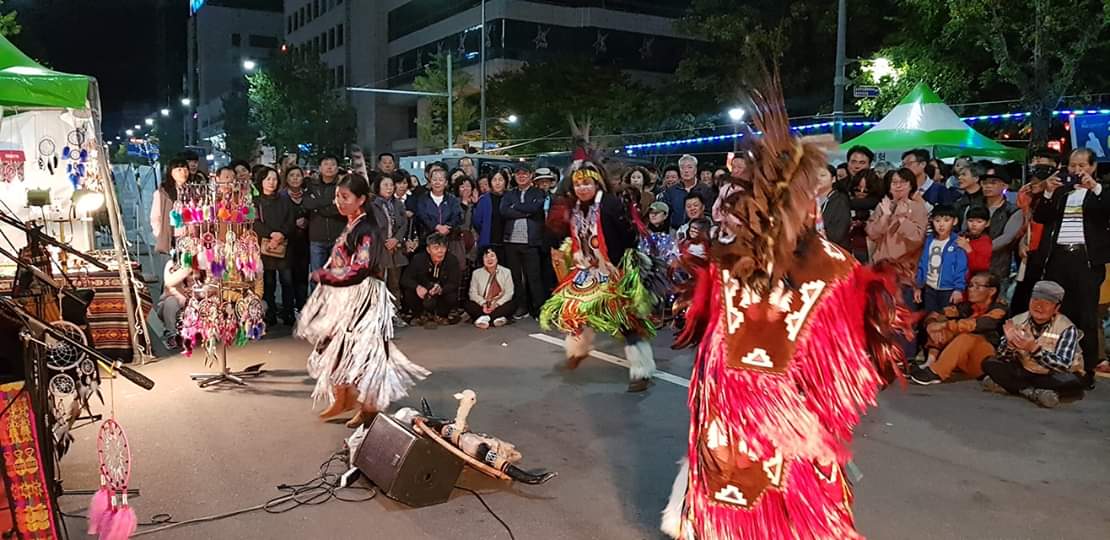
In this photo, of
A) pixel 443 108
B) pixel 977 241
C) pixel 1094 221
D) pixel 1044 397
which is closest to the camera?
pixel 1044 397

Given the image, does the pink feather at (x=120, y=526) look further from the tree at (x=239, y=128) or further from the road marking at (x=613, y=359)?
the tree at (x=239, y=128)

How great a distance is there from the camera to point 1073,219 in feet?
20.9

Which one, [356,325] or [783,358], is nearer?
[783,358]

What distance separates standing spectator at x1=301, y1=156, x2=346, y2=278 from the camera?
Result: 28.4ft

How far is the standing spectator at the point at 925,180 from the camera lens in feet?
25.7

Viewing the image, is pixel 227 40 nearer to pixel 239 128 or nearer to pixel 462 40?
pixel 239 128

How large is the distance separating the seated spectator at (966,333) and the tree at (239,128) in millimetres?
49688

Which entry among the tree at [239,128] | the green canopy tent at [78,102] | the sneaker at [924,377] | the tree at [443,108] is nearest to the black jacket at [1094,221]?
the sneaker at [924,377]

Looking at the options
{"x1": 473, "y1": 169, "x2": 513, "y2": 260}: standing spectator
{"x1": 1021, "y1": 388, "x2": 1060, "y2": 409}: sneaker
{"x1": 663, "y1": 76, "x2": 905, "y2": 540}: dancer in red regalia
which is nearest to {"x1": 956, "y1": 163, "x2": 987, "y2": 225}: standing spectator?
{"x1": 1021, "y1": 388, "x2": 1060, "y2": 409}: sneaker

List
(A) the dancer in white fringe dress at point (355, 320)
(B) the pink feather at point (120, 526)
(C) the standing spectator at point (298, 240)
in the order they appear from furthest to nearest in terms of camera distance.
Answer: (C) the standing spectator at point (298, 240)
(A) the dancer in white fringe dress at point (355, 320)
(B) the pink feather at point (120, 526)

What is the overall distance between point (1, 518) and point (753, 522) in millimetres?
2597

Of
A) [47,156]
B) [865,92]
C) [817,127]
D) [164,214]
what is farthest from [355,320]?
[865,92]

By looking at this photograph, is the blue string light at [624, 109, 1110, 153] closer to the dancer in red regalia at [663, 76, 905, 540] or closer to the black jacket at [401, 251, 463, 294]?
the black jacket at [401, 251, 463, 294]

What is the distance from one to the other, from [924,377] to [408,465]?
4373 mm
